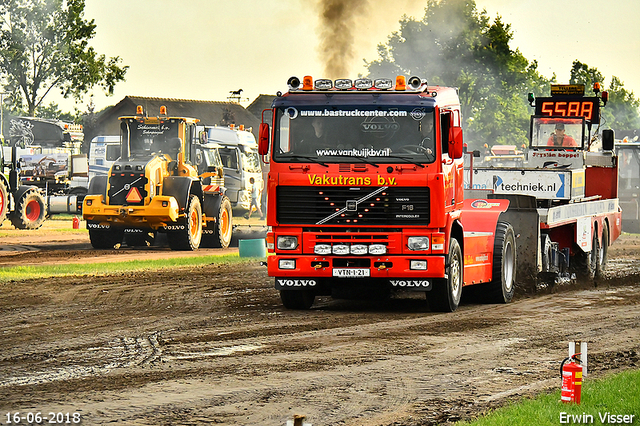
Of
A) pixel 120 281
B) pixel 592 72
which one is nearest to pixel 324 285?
pixel 120 281

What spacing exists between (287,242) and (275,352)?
3.05 metres

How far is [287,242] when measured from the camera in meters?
13.3

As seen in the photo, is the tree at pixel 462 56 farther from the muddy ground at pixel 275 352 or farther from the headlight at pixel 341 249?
the headlight at pixel 341 249

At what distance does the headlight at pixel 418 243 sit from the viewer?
12992 millimetres

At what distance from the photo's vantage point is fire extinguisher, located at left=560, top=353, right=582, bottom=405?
7.43m

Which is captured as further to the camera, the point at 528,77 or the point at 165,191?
the point at 528,77

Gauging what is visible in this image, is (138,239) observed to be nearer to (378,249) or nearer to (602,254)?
(602,254)

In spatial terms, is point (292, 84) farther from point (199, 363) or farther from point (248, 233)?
point (248, 233)

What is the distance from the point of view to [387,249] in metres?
13.1

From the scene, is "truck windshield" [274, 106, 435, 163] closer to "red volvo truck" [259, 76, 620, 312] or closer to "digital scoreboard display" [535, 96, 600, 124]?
"red volvo truck" [259, 76, 620, 312]

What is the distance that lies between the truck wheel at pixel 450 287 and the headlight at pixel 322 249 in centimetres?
157

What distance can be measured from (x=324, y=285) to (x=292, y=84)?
9.21ft

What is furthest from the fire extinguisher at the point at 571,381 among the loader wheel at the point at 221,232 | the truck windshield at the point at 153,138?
the loader wheel at the point at 221,232

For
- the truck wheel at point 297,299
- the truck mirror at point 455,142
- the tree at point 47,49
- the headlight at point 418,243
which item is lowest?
the truck wheel at point 297,299
